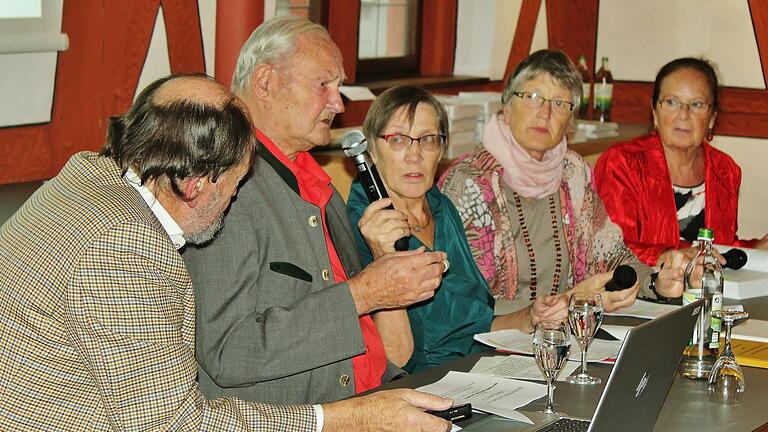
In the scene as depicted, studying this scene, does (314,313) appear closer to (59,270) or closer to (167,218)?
(167,218)

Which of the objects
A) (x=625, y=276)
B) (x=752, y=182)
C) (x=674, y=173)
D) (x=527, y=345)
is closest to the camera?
(x=527, y=345)

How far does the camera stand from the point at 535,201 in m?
3.43

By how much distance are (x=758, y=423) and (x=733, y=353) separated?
0.46 m

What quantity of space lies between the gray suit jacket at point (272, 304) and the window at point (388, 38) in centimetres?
306

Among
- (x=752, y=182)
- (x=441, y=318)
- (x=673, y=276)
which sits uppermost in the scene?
(x=673, y=276)

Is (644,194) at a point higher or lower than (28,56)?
lower

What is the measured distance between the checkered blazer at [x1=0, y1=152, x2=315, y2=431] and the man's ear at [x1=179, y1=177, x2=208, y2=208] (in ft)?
0.26

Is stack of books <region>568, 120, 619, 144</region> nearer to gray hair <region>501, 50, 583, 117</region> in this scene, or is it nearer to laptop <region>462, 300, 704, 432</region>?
gray hair <region>501, 50, 583, 117</region>

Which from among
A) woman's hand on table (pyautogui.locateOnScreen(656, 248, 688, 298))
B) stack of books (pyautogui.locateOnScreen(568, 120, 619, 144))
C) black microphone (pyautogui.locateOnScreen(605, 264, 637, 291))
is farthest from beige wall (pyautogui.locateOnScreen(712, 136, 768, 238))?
black microphone (pyautogui.locateOnScreen(605, 264, 637, 291))

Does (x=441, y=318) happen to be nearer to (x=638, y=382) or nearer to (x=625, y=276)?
(x=625, y=276)

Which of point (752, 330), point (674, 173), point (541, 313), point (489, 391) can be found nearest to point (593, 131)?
point (674, 173)

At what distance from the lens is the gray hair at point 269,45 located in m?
2.62

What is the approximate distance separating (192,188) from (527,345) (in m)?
1.10

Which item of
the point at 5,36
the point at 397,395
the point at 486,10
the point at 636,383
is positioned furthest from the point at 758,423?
the point at 486,10
